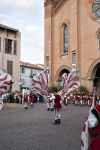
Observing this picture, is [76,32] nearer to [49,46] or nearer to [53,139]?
[49,46]

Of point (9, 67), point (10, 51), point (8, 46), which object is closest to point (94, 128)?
point (9, 67)

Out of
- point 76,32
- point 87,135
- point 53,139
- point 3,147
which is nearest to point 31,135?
point 53,139

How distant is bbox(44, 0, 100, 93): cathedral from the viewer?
47.7 metres

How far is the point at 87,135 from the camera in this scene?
263 inches

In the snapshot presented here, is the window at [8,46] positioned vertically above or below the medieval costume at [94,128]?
above

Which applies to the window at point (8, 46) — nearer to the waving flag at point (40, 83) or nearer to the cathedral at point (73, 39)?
the cathedral at point (73, 39)

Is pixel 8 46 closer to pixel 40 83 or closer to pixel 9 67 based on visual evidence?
pixel 9 67

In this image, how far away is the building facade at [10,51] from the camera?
2163 inches

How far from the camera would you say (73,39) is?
164 ft

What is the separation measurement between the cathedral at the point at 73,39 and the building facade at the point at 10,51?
15.0ft

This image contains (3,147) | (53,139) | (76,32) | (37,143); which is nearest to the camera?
(3,147)

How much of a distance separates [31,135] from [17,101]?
34209 millimetres

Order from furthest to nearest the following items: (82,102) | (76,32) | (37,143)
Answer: (76,32)
(82,102)
(37,143)

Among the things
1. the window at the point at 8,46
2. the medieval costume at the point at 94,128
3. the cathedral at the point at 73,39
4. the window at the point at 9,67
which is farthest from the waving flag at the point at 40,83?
the window at the point at 8,46
